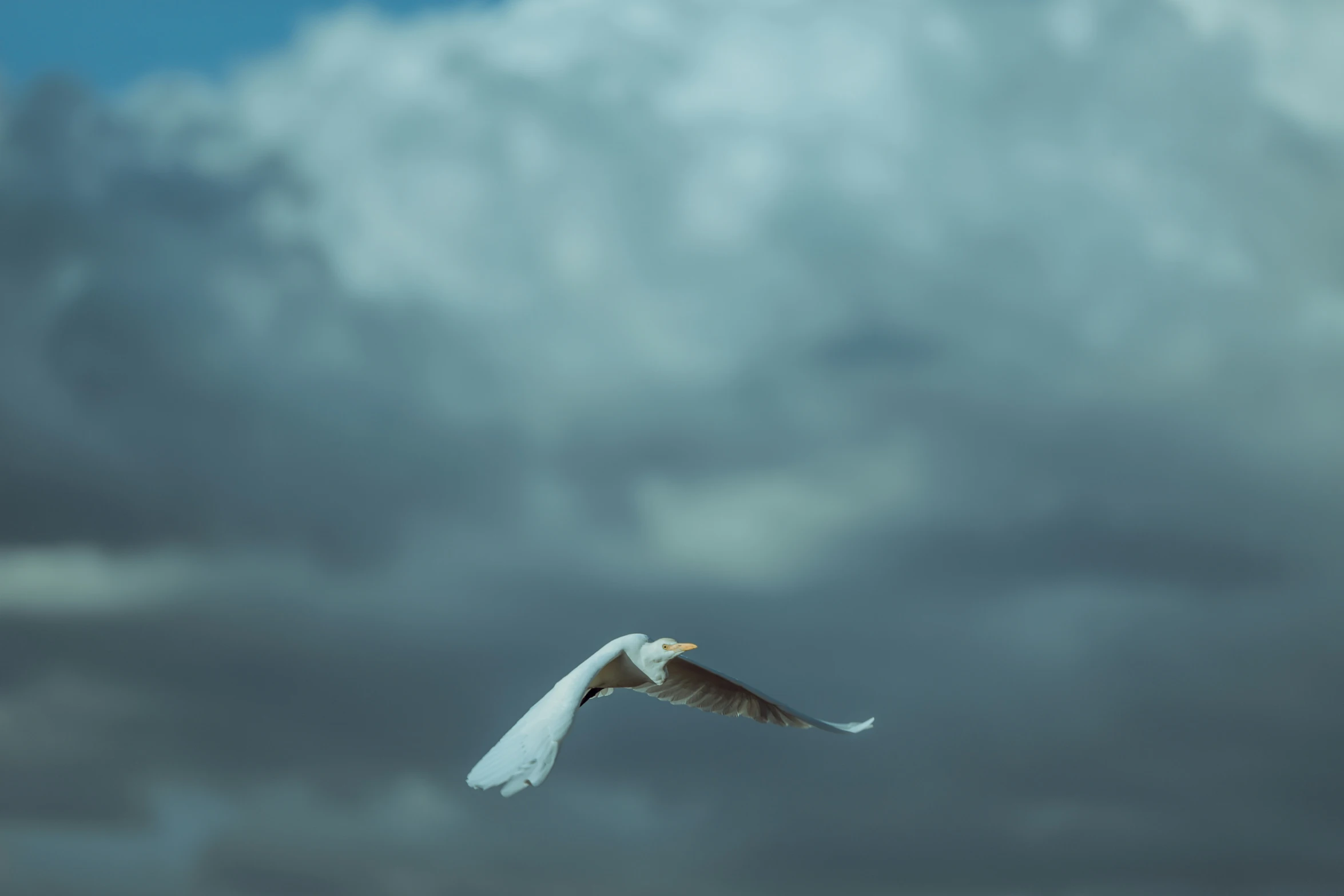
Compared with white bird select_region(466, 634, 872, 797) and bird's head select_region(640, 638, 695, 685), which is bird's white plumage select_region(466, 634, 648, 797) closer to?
white bird select_region(466, 634, 872, 797)

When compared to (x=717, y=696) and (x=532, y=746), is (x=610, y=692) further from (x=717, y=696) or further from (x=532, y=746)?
(x=532, y=746)

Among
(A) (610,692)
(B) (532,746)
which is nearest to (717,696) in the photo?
(A) (610,692)

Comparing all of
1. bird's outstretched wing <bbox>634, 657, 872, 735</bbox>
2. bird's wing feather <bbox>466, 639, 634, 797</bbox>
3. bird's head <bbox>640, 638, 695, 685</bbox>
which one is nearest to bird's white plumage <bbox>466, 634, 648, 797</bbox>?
bird's wing feather <bbox>466, 639, 634, 797</bbox>

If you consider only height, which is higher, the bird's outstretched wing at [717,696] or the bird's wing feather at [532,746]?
the bird's outstretched wing at [717,696]

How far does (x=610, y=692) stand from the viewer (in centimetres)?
5328

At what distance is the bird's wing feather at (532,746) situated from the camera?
129 ft

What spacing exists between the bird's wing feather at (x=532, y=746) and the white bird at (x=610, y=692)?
20 mm

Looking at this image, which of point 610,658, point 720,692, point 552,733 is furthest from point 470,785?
point 720,692

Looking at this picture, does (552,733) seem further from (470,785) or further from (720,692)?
(720,692)

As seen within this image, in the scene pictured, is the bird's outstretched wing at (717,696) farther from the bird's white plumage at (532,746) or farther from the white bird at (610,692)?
the bird's white plumage at (532,746)

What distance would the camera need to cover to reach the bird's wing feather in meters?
39.2

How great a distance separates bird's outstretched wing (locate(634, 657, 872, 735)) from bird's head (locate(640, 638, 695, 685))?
4.55 metres

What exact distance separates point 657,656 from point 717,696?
25.7ft

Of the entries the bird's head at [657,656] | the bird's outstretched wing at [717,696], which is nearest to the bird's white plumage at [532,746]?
the bird's head at [657,656]
